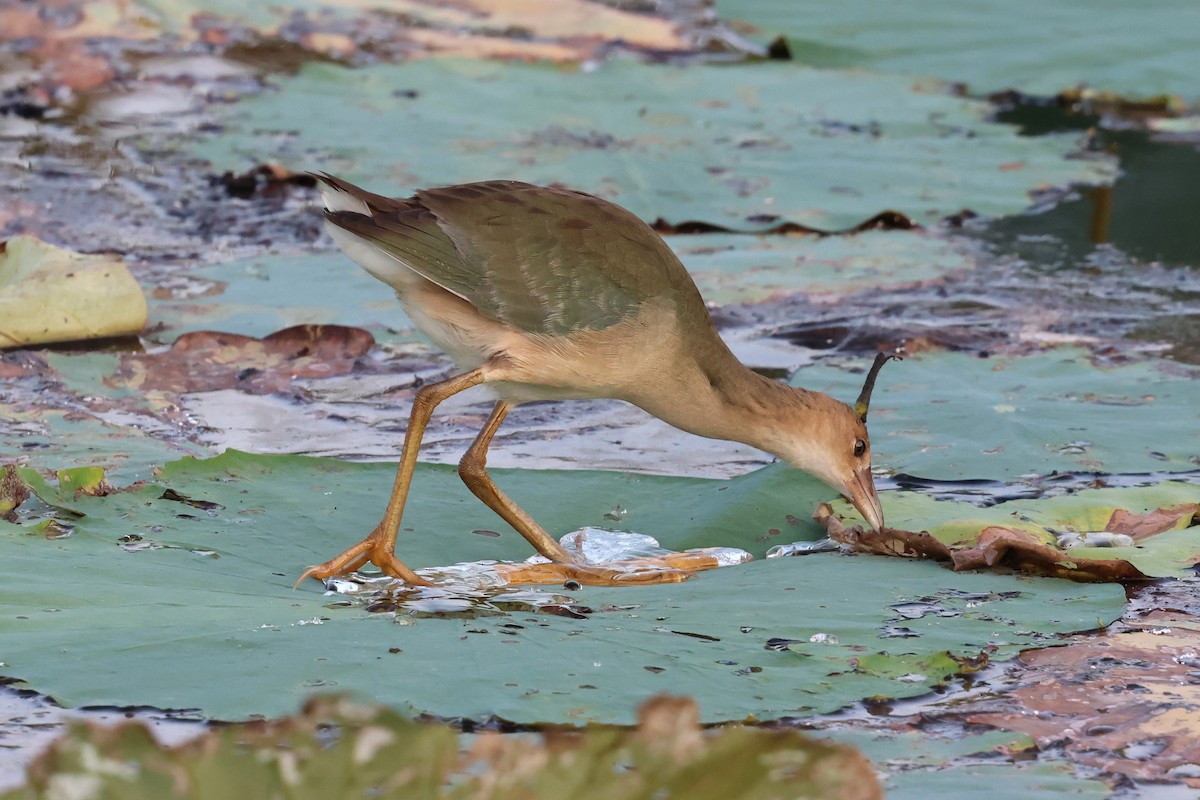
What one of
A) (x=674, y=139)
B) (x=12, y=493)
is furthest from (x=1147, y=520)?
(x=674, y=139)

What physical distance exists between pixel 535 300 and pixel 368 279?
7.37ft

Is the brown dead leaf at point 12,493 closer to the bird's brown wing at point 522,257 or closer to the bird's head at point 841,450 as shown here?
the bird's brown wing at point 522,257

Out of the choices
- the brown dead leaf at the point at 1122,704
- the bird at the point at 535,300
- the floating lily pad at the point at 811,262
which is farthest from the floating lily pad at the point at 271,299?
the brown dead leaf at the point at 1122,704

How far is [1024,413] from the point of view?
171 inches

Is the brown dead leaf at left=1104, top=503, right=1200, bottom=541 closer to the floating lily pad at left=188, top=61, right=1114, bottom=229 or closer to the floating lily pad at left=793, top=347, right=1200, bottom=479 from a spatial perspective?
the floating lily pad at left=793, top=347, right=1200, bottom=479

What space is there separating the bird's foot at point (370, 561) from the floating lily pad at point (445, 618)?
0.07 meters

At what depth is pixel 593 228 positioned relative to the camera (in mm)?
3799

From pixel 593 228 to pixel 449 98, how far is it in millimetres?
5009

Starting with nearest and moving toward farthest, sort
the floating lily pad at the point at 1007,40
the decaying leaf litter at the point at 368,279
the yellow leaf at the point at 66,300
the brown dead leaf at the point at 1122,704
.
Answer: the brown dead leaf at the point at 1122,704
the decaying leaf litter at the point at 368,279
the yellow leaf at the point at 66,300
the floating lily pad at the point at 1007,40

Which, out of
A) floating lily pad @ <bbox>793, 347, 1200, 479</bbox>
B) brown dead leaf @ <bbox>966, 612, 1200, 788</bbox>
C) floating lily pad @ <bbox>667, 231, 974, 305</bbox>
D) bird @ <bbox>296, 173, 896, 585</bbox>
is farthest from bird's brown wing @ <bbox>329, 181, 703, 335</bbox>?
floating lily pad @ <bbox>667, 231, 974, 305</bbox>

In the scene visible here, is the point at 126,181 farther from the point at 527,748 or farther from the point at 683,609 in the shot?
the point at 527,748

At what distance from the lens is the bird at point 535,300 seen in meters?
3.75

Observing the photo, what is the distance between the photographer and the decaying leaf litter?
4422 millimetres

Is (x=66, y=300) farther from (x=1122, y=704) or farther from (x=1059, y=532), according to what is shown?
(x=1122, y=704)
